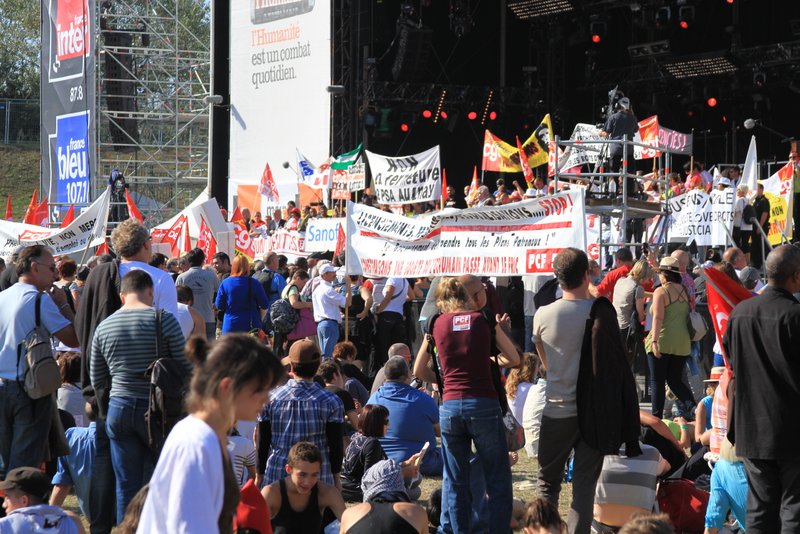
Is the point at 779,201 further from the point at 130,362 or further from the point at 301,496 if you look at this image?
the point at 130,362

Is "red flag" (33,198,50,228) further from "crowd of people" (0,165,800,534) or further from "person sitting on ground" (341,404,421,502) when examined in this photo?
"person sitting on ground" (341,404,421,502)

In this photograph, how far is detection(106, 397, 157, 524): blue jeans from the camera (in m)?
6.00

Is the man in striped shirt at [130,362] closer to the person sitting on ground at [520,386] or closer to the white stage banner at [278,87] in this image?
the person sitting on ground at [520,386]

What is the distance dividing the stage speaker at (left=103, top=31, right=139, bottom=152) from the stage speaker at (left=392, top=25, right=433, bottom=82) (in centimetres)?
689

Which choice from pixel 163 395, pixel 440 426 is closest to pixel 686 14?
pixel 440 426

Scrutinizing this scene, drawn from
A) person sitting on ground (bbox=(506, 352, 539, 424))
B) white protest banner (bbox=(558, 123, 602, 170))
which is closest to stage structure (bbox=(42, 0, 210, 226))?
white protest banner (bbox=(558, 123, 602, 170))

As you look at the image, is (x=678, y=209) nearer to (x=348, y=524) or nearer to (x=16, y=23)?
(x=348, y=524)

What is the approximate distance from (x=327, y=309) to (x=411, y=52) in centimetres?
1309

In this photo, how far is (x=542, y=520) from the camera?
218 inches

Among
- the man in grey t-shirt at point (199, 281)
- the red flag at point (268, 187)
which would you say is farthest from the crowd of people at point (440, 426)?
the red flag at point (268, 187)

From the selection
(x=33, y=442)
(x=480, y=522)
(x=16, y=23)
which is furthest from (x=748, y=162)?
(x=16, y=23)

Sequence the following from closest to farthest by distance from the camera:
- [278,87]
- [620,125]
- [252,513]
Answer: [252,513], [620,125], [278,87]

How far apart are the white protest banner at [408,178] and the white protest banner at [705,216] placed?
3.35 metres

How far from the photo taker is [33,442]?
255 inches
